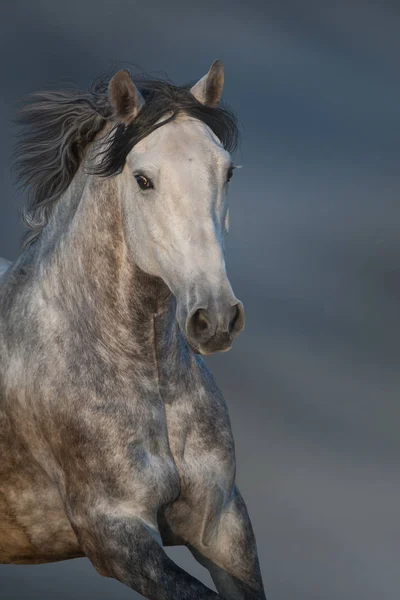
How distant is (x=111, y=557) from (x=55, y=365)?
1.89 ft

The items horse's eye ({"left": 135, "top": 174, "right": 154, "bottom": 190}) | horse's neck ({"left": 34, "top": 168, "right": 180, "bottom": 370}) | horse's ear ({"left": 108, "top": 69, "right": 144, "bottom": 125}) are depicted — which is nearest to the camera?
horse's eye ({"left": 135, "top": 174, "right": 154, "bottom": 190})

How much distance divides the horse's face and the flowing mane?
0.06m

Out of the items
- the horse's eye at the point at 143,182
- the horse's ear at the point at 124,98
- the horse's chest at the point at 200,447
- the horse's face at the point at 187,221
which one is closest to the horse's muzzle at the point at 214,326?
the horse's face at the point at 187,221

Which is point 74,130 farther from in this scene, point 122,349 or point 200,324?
point 200,324

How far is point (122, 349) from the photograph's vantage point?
383cm

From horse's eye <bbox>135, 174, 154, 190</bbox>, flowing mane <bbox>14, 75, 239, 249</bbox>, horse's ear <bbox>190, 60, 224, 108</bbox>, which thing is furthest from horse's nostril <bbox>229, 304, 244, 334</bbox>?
horse's ear <bbox>190, 60, 224, 108</bbox>

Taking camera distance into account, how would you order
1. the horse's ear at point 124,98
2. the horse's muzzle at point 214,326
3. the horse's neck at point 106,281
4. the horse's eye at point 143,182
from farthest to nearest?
the horse's neck at point 106,281
the horse's ear at point 124,98
the horse's eye at point 143,182
the horse's muzzle at point 214,326

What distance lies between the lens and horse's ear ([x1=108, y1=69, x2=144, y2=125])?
3.62m

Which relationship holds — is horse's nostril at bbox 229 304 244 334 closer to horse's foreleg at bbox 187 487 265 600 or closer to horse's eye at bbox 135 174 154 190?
horse's eye at bbox 135 174 154 190


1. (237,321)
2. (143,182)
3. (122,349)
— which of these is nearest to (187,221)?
(143,182)

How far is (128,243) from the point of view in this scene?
12.1ft

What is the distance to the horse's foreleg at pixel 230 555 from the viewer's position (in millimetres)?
3920

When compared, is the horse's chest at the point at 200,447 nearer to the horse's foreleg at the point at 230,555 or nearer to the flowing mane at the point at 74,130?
the horse's foreleg at the point at 230,555

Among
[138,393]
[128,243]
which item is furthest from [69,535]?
[128,243]
